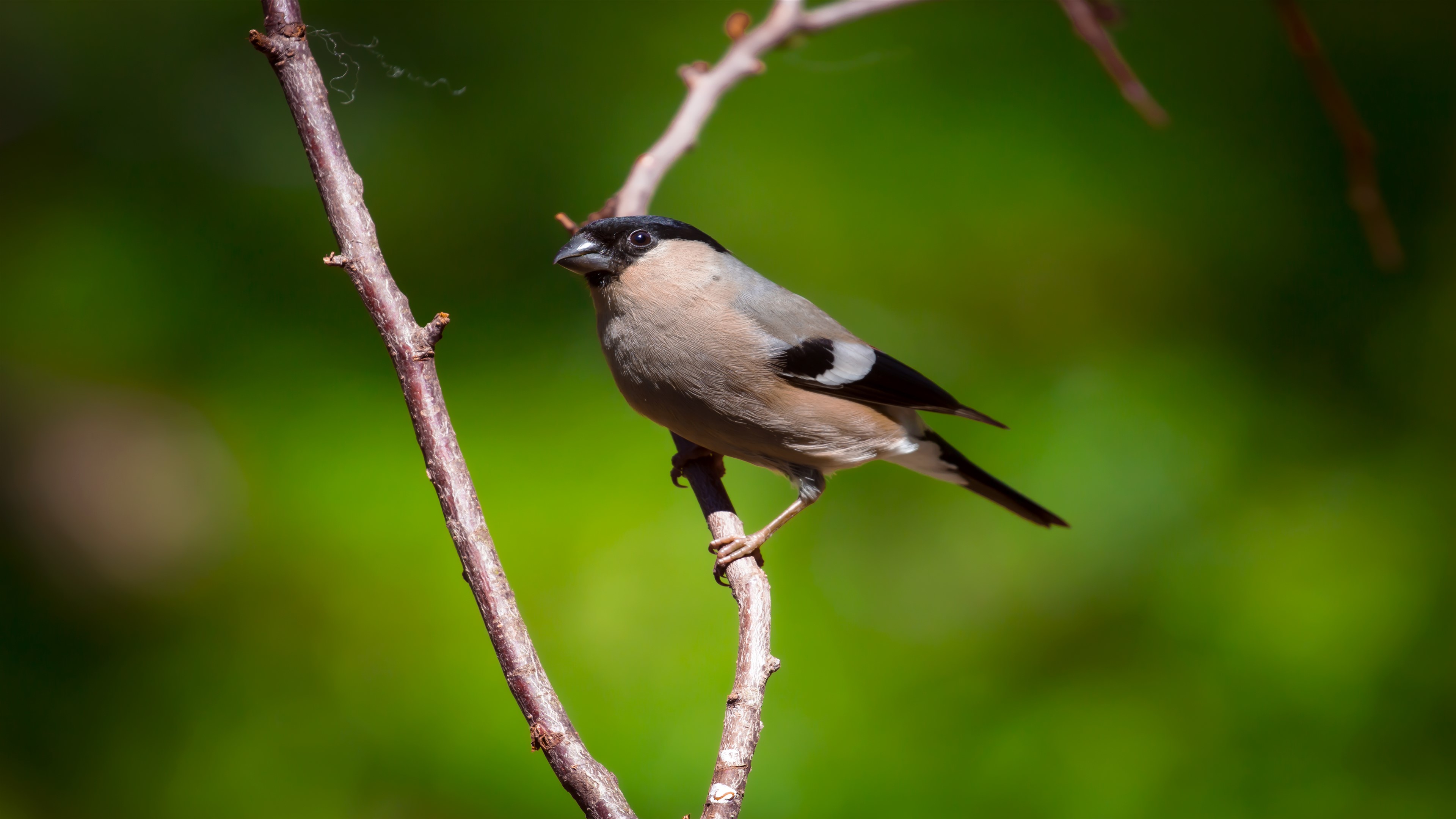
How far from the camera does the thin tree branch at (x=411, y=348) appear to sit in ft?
2.34

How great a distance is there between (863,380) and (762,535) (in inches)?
10.0

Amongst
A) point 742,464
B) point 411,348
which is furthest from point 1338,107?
point 742,464

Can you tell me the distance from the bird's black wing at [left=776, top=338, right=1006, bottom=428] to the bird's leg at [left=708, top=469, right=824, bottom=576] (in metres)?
0.12

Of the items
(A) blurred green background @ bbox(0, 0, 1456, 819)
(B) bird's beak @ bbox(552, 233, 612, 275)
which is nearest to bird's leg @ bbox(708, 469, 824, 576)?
(B) bird's beak @ bbox(552, 233, 612, 275)

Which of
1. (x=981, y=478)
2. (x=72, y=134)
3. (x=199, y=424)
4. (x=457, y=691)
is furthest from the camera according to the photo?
(x=72, y=134)

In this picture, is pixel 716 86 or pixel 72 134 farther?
pixel 72 134

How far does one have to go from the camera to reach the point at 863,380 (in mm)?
1254

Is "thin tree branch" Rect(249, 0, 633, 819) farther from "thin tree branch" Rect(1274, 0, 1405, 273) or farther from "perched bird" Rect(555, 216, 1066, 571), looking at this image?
"thin tree branch" Rect(1274, 0, 1405, 273)

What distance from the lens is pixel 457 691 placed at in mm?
1728

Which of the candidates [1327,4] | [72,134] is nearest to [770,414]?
[72,134]

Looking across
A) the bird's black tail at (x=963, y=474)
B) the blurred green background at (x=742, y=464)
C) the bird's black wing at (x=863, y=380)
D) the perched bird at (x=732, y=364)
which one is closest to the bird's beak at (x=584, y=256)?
the perched bird at (x=732, y=364)

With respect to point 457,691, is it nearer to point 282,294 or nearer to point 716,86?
point 282,294

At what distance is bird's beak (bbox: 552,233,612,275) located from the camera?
1153mm

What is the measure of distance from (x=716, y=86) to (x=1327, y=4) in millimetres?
1837
